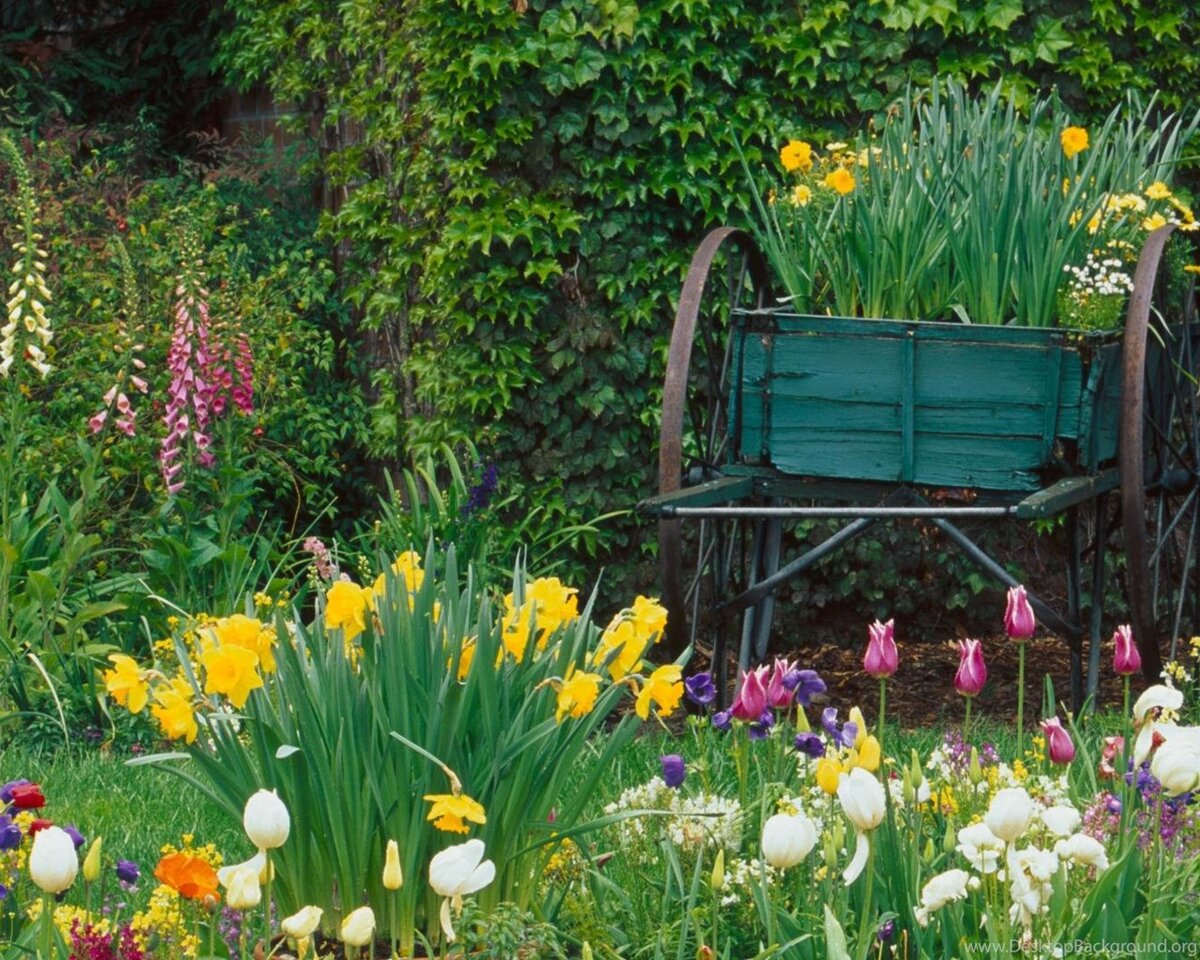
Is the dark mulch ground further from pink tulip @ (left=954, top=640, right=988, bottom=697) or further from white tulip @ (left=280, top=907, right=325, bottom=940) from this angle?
white tulip @ (left=280, top=907, right=325, bottom=940)

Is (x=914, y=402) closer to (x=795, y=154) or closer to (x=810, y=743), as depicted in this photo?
(x=795, y=154)

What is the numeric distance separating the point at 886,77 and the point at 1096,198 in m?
1.44

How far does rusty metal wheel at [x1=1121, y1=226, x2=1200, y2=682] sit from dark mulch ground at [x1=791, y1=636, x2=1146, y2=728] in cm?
34

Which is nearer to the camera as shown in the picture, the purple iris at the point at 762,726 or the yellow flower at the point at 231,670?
the yellow flower at the point at 231,670

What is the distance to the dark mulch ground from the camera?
482 cm

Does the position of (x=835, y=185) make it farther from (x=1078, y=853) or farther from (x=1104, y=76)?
(x=1078, y=853)

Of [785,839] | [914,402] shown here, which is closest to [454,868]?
[785,839]

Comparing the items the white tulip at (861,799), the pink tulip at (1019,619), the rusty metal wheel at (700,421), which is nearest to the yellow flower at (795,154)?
the rusty metal wheel at (700,421)

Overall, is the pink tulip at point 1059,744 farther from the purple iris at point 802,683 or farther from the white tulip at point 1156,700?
the purple iris at point 802,683

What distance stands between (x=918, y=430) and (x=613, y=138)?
1.86 metres

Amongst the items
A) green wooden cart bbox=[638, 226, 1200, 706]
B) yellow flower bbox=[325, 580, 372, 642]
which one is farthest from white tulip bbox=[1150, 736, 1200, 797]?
green wooden cart bbox=[638, 226, 1200, 706]

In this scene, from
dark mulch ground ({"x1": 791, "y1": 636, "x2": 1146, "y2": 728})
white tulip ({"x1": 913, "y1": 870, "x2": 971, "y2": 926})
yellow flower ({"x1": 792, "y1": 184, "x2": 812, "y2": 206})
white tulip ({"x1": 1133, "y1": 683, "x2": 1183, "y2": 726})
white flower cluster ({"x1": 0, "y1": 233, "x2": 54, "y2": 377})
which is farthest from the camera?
dark mulch ground ({"x1": 791, "y1": 636, "x2": 1146, "y2": 728})

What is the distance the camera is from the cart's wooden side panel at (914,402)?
3850mm

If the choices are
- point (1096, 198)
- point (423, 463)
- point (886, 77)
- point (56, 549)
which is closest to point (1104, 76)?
point (886, 77)
